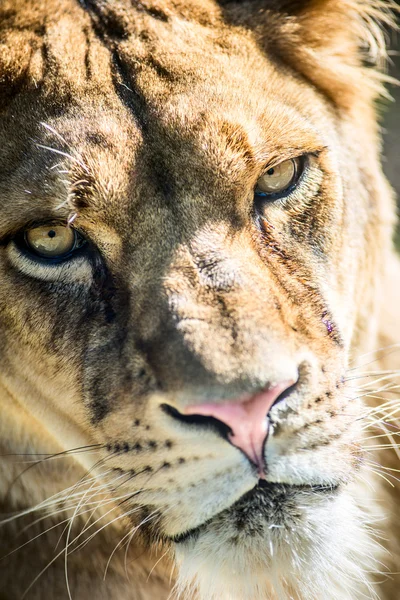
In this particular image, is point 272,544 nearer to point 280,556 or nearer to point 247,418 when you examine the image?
point 280,556

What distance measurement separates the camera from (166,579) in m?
2.05

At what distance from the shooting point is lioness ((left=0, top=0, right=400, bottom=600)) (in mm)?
1440

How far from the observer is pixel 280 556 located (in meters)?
1.50

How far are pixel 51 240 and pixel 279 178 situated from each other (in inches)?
20.6

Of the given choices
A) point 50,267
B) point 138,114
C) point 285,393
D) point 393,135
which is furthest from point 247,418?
point 393,135

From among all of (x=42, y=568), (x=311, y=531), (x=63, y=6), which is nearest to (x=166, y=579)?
(x=42, y=568)

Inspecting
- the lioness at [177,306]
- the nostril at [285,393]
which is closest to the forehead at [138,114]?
the lioness at [177,306]

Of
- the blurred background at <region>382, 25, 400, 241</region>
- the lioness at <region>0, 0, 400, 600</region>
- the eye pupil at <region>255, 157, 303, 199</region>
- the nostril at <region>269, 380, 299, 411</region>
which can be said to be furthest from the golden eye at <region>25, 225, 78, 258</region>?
the blurred background at <region>382, 25, 400, 241</region>

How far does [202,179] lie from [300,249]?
0.30 meters

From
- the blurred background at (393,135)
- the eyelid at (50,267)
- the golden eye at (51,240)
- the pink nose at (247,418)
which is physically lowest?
the pink nose at (247,418)

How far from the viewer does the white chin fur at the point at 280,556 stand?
4.85 ft

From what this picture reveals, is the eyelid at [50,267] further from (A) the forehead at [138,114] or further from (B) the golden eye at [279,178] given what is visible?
(B) the golden eye at [279,178]

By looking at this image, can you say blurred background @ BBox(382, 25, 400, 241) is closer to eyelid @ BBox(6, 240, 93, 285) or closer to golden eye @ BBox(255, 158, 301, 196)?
golden eye @ BBox(255, 158, 301, 196)

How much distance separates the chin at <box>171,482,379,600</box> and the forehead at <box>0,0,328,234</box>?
632 millimetres
